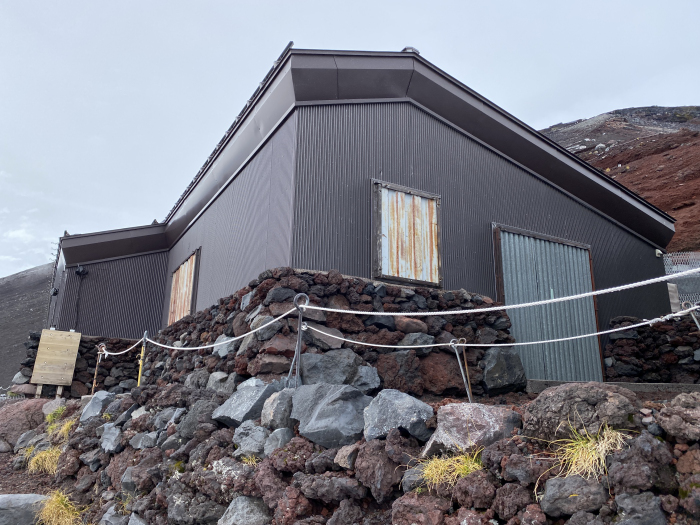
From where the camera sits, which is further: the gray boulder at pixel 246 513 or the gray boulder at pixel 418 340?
the gray boulder at pixel 418 340

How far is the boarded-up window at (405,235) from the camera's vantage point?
6742mm

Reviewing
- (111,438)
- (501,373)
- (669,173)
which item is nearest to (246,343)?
(111,438)

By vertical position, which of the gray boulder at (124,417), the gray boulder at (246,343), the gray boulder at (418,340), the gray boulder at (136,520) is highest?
Answer: the gray boulder at (418,340)

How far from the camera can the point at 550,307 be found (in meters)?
8.38

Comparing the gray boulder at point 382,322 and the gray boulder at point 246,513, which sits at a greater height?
the gray boulder at point 382,322

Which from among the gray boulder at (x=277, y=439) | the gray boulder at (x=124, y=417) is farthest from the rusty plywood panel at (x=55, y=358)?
the gray boulder at (x=277, y=439)

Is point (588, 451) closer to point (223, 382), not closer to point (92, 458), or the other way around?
point (223, 382)

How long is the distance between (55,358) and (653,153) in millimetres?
33436

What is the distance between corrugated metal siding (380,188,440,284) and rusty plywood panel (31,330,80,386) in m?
7.25

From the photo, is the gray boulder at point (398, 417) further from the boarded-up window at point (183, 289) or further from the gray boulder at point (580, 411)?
the boarded-up window at point (183, 289)

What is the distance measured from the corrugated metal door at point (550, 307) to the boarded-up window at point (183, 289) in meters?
5.50

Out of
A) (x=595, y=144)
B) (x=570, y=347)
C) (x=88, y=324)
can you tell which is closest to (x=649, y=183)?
(x=595, y=144)

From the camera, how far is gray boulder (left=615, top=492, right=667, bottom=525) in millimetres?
1987

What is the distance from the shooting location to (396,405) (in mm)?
3396
